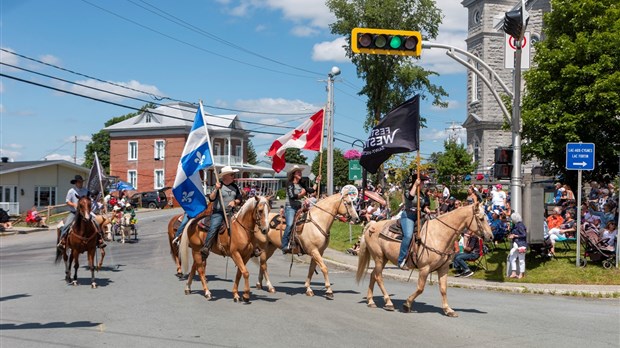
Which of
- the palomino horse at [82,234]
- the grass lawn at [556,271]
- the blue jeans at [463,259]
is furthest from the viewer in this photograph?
the blue jeans at [463,259]

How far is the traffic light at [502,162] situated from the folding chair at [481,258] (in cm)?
192

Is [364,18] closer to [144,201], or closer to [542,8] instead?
[542,8]

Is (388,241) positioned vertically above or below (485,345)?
above

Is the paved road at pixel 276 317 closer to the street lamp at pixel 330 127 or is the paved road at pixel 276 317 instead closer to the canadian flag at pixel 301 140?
the canadian flag at pixel 301 140

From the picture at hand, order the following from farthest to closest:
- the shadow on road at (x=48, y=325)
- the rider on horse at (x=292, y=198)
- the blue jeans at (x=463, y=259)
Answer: the blue jeans at (x=463, y=259), the rider on horse at (x=292, y=198), the shadow on road at (x=48, y=325)

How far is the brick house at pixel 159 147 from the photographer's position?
7219 centimetres

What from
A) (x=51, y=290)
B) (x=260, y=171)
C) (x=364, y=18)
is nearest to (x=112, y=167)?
(x=260, y=171)

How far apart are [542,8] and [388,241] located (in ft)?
155

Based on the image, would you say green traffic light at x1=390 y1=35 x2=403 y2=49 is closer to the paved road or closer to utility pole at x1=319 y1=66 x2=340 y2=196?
the paved road

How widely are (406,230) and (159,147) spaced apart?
214 ft

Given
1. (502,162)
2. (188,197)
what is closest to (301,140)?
(188,197)

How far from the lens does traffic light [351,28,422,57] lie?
45.2ft

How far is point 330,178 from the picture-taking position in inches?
1353

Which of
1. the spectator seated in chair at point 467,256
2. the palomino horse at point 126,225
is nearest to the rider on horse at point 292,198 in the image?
the spectator seated in chair at point 467,256
